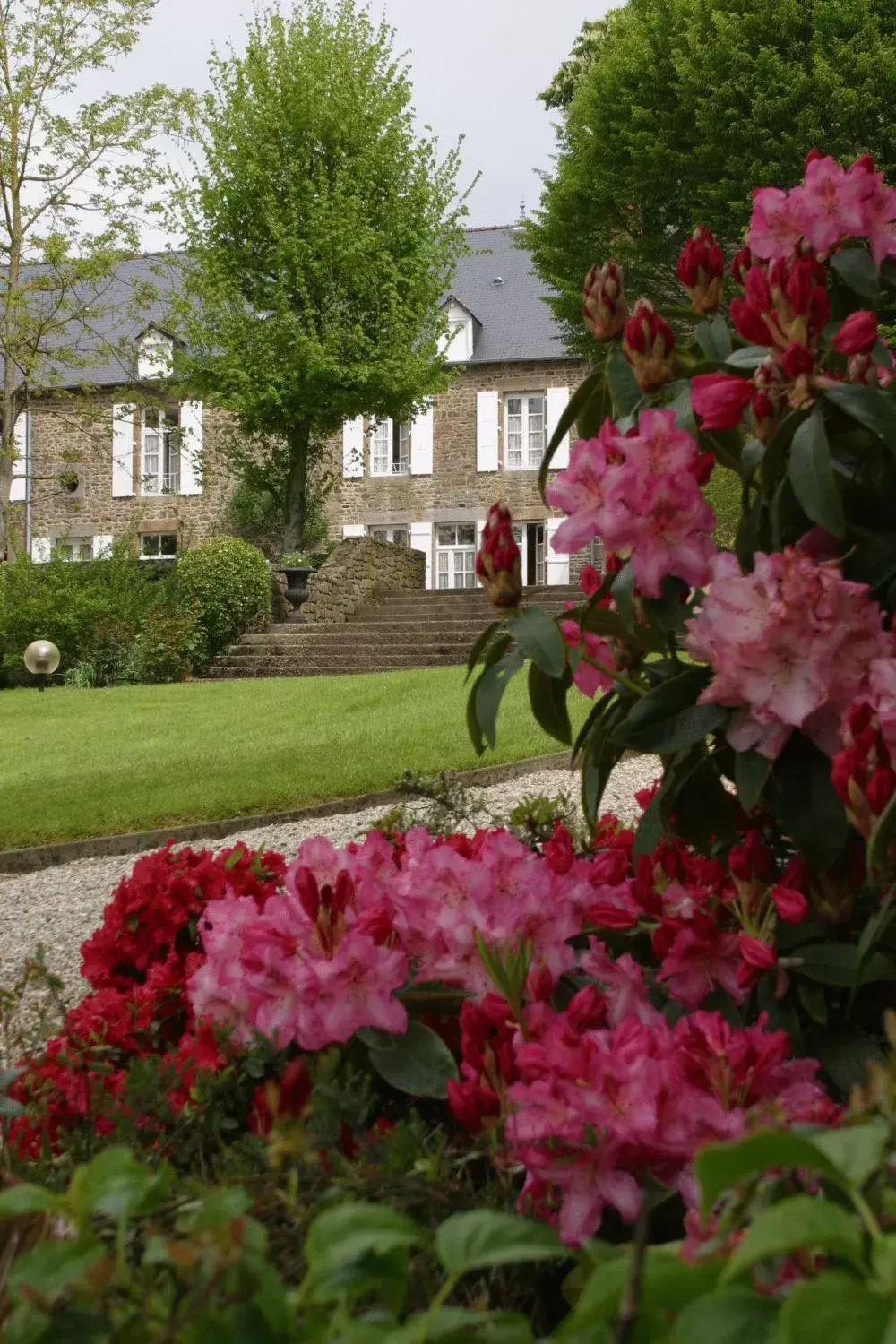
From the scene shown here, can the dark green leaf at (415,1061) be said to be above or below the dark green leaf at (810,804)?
below

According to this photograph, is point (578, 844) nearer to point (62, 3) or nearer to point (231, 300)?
point (231, 300)

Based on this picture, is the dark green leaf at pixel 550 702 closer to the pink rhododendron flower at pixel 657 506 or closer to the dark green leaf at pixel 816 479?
the pink rhododendron flower at pixel 657 506

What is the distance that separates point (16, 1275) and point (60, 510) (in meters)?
30.2

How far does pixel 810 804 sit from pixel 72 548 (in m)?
25.2

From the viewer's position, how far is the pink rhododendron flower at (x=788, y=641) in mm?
1200

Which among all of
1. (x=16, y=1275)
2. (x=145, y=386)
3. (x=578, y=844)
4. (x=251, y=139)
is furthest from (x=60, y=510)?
(x=16, y=1275)

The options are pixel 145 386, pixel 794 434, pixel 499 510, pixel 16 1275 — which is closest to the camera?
pixel 16 1275

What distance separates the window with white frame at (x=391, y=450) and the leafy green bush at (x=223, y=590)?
9.80m

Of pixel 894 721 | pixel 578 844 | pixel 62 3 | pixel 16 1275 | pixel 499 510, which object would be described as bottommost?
pixel 578 844

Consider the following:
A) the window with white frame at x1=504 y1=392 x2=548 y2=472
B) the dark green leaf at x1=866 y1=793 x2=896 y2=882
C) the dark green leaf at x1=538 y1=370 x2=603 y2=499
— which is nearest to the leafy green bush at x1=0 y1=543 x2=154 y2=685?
the window with white frame at x1=504 y1=392 x2=548 y2=472

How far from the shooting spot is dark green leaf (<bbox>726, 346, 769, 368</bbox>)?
4.76ft

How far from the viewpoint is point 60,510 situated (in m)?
29.1

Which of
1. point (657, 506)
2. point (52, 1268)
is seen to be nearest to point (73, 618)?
point (657, 506)

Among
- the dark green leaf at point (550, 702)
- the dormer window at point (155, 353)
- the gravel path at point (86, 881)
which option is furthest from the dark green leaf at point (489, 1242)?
the dormer window at point (155, 353)
